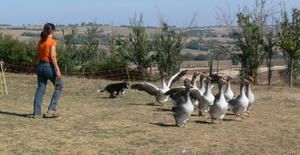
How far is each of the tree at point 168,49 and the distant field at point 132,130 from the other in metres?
12.7

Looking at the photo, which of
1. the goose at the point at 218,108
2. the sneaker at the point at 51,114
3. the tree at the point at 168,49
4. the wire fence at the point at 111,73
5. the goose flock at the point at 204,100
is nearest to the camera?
the goose flock at the point at 204,100

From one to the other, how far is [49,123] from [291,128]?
5.53 metres

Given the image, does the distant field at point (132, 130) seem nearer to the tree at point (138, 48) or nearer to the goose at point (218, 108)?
the goose at point (218, 108)

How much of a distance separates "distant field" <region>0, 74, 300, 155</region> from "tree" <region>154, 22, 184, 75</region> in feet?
41.8

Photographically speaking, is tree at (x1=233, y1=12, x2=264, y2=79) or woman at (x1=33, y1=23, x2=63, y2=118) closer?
woman at (x1=33, y1=23, x2=63, y2=118)

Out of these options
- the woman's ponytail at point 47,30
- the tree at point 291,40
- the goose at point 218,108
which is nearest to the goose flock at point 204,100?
the goose at point 218,108

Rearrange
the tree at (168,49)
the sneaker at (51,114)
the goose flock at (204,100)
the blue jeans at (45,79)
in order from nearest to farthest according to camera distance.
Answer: the blue jeans at (45,79), the goose flock at (204,100), the sneaker at (51,114), the tree at (168,49)

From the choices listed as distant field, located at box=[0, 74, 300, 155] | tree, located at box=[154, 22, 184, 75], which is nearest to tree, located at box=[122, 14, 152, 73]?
tree, located at box=[154, 22, 184, 75]

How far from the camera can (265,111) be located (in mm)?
15898

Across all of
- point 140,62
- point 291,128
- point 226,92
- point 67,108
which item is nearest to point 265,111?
point 226,92

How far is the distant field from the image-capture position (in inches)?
392

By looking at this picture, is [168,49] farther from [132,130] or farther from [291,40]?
[132,130]

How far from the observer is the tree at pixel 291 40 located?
87.5ft

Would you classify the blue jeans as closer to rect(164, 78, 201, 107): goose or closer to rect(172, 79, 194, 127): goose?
rect(172, 79, 194, 127): goose
